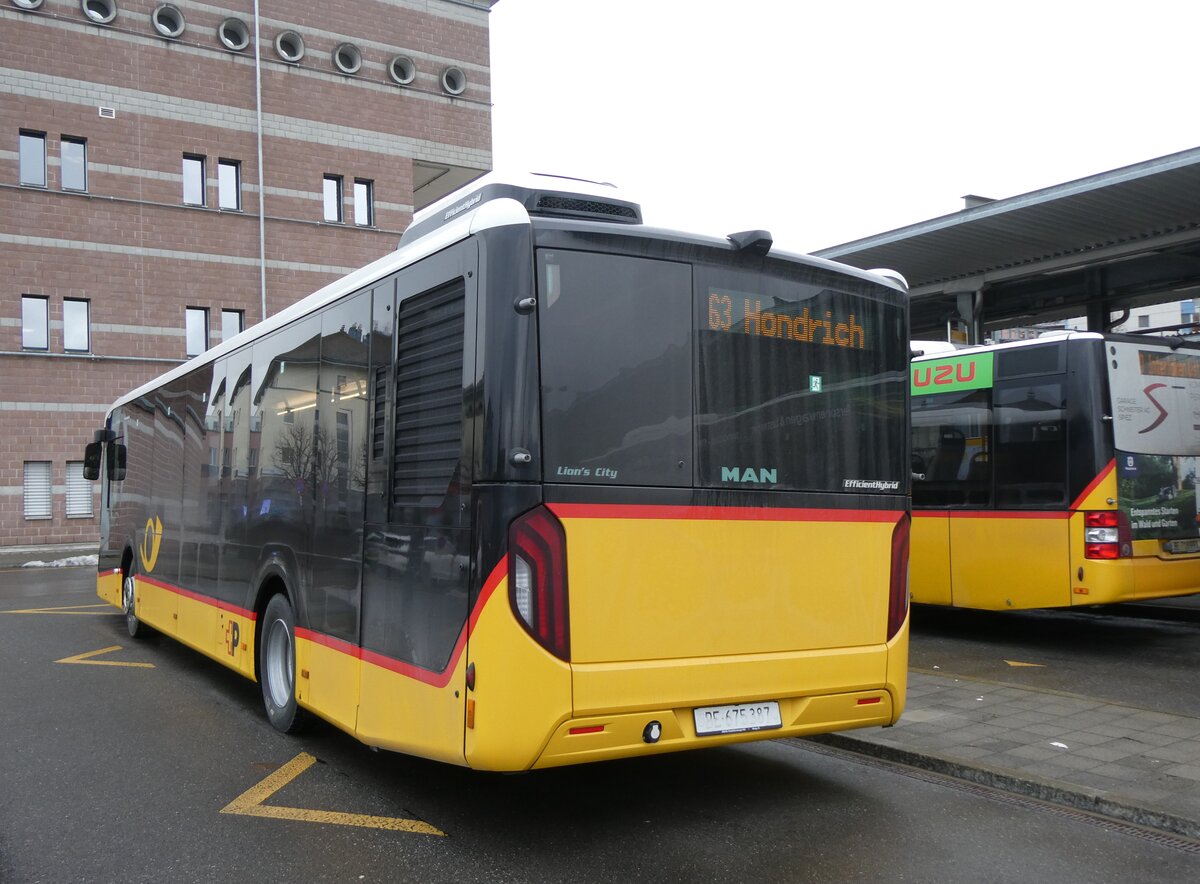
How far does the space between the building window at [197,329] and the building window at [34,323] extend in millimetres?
3775

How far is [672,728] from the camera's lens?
16.2ft

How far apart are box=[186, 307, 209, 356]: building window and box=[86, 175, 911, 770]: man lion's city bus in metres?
27.8

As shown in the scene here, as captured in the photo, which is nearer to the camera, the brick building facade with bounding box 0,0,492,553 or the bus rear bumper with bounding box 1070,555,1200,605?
the bus rear bumper with bounding box 1070,555,1200,605

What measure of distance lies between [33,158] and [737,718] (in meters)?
31.5

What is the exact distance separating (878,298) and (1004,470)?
18.7 ft

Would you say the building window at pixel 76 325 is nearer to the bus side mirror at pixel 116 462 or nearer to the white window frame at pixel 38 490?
the white window frame at pixel 38 490

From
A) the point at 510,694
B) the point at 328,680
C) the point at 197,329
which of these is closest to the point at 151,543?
the point at 328,680

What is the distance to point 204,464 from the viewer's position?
9383 mm

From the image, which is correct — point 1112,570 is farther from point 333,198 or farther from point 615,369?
point 333,198

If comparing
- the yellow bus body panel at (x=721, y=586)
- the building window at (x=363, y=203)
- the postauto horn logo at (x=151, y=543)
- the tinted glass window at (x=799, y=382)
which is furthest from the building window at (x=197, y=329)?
the yellow bus body panel at (x=721, y=586)

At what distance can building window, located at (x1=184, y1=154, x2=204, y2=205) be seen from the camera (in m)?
32.5

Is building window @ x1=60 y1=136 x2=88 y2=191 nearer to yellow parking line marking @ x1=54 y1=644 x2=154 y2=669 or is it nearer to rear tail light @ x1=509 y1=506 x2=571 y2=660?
yellow parking line marking @ x1=54 y1=644 x2=154 y2=669

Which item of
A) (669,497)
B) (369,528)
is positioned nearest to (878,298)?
(669,497)

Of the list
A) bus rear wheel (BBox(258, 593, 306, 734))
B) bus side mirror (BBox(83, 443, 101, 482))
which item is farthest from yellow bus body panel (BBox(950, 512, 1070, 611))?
bus side mirror (BBox(83, 443, 101, 482))
